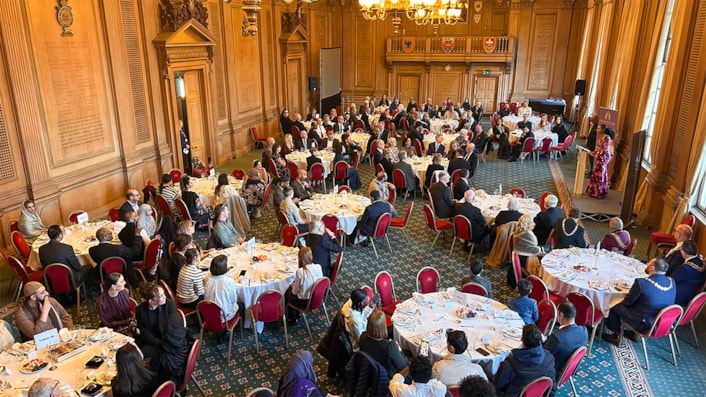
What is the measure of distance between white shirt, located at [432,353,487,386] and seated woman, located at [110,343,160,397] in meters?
2.69

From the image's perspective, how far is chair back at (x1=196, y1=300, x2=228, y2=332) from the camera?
6.04 meters

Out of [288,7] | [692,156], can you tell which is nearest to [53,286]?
[692,156]

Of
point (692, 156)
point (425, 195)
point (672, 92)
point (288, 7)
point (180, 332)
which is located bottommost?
point (425, 195)

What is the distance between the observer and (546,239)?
339 inches

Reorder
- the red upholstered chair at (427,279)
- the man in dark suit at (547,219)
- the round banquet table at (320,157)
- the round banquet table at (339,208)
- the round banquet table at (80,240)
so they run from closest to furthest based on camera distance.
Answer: the red upholstered chair at (427,279)
the round banquet table at (80,240)
the man in dark suit at (547,219)
the round banquet table at (339,208)
the round banquet table at (320,157)

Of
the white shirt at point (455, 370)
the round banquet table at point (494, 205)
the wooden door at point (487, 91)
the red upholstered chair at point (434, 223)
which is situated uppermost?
the wooden door at point (487, 91)

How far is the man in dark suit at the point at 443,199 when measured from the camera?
32.4 ft

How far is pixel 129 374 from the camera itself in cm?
455

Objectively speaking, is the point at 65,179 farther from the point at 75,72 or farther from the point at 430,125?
the point at 430,125

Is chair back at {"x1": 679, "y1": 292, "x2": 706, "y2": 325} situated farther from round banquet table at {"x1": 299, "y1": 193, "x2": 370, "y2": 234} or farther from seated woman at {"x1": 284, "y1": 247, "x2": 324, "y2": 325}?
round banquet table at {"x1": 299, "y1": 193, "x2": 370, "y2": 234}

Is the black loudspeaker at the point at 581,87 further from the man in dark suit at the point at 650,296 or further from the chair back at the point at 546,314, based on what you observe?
the chair back at the point at 546,314

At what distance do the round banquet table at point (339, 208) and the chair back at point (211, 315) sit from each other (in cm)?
335

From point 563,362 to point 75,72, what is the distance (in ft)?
32.9

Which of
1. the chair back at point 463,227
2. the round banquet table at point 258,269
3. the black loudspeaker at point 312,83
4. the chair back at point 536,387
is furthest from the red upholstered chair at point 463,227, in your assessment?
the black loudspeaker at point 312,83
